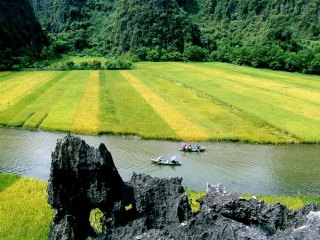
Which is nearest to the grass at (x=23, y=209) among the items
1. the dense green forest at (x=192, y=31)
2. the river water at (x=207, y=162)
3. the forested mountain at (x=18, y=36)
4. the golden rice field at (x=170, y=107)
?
the river water at (x=207, y=162)

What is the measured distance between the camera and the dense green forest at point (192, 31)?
267ft

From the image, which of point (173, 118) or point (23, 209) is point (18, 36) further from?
point (23, 209)

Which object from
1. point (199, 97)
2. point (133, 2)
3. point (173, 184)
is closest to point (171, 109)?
point (199, 97)

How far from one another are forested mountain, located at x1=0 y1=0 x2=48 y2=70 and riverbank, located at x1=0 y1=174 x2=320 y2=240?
168ft

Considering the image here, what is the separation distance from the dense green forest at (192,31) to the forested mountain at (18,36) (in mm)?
4392

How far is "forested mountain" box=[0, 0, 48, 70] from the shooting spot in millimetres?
68125

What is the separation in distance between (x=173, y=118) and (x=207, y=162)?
9633 mm

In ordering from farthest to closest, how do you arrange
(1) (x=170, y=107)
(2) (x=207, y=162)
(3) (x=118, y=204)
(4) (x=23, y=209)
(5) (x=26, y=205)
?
1. (1) (x=170, y=107)
2. (2) (x=207, y=162)
3. (5) (x=26, y=205)
4. (4) (x=23, y=209)
5. (3) (x=118, y=204)

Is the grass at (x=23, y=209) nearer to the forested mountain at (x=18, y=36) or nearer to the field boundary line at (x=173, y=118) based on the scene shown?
the field boundary line at (x=173, y=118)

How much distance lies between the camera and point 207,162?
2089 cm

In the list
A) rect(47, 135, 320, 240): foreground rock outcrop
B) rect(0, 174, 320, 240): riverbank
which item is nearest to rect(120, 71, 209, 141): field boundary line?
rect(0, 174, 320, 240): riverbank

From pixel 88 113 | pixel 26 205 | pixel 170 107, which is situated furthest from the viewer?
pixel 170 107

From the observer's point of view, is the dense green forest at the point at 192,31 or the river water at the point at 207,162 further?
the dense green forest at the point at 192,31

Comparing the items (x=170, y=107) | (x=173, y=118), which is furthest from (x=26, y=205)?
(x=170, y=107)
